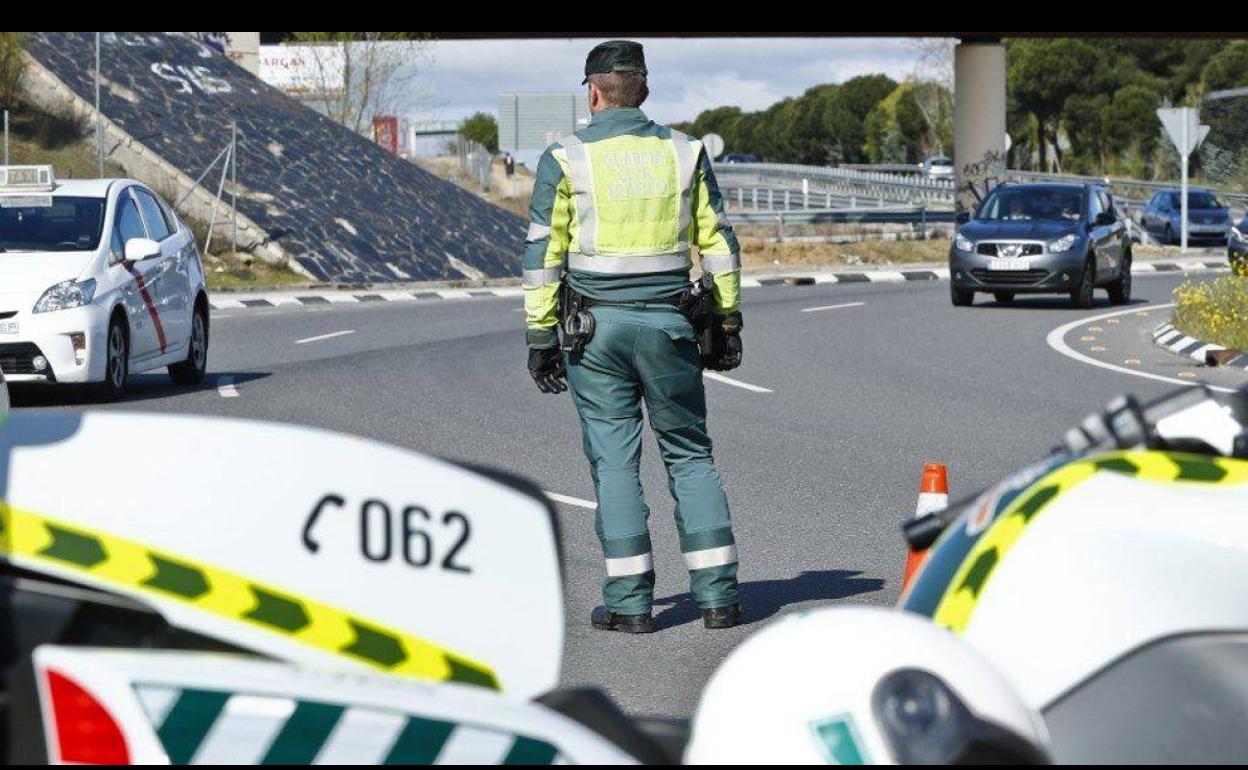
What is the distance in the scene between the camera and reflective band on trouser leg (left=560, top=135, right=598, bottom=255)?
6770 millimetres

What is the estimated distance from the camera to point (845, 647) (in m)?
2.26

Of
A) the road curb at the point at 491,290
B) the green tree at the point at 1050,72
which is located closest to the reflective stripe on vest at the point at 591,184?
the road curb at the point at 491,290

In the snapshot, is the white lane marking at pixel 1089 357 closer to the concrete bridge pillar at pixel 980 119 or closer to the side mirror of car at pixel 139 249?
the side mirror of car at pixel 139 249

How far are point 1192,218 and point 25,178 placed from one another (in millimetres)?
39852

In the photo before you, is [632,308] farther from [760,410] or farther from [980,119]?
[980,119]

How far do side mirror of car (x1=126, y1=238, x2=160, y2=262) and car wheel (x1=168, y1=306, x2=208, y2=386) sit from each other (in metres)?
1.36

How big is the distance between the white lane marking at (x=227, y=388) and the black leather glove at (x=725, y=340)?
9.20m

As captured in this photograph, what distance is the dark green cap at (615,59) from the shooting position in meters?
6.83

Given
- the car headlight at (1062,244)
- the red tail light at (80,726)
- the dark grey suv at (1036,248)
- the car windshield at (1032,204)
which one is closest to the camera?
the red tail light at (80,726)

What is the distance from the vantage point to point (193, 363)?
1700 centimetres

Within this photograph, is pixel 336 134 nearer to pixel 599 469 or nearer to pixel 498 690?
pixel 599 469

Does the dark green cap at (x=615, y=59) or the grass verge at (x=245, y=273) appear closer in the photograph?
the dark green cap at (x=615, y=59)

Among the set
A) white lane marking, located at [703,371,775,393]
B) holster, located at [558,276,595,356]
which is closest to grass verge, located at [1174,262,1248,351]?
white lane marking, located at [703,371,775,393]
